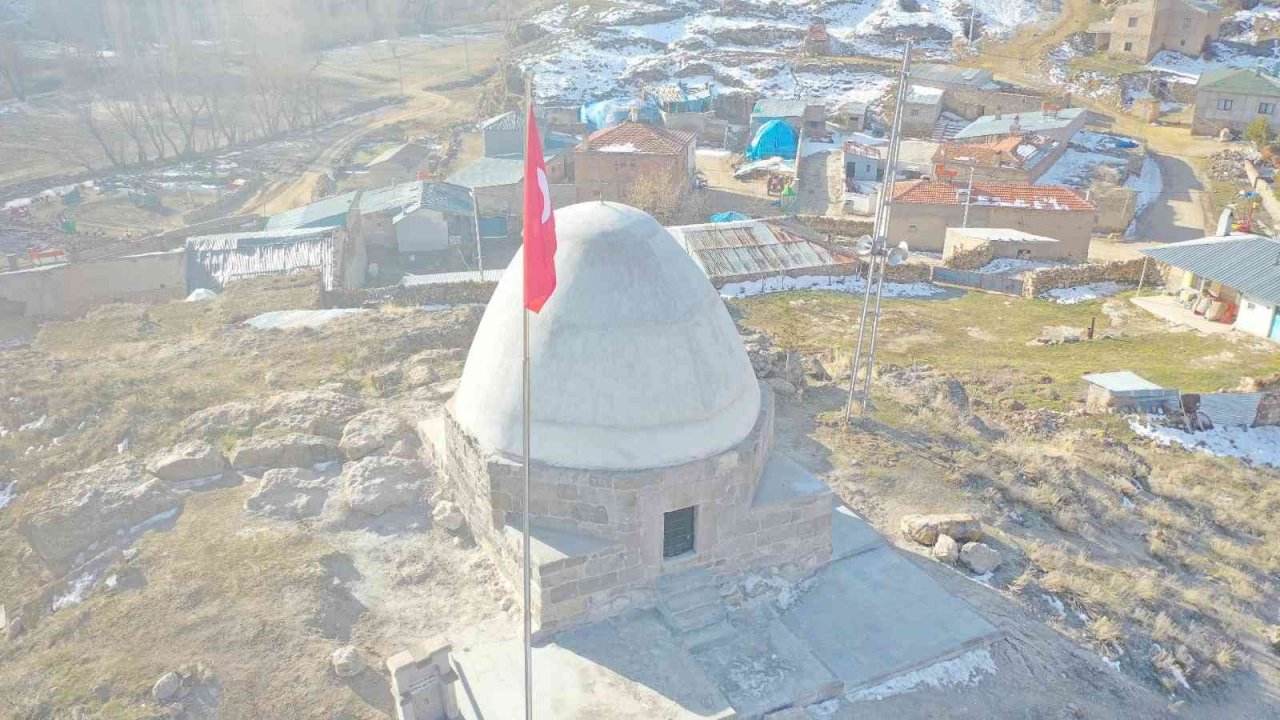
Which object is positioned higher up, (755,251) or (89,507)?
(89,507)

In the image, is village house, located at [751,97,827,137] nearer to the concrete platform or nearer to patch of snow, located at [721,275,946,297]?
patch of snow, located at [721,275,946,297]

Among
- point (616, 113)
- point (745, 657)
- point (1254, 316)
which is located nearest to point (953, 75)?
point (616, 113)

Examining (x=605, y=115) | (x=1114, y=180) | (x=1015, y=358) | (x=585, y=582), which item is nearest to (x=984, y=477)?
(x=585, y=582)

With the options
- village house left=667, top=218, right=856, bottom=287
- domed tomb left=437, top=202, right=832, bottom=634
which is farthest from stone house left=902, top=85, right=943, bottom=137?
domed tomb left=437, top=202, right=832, bottom=634

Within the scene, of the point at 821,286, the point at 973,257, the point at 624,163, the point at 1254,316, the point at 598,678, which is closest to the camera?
the point at 598,678

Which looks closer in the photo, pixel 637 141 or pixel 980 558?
pixel 980 558

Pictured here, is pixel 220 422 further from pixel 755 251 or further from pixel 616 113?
pixel 616 113
